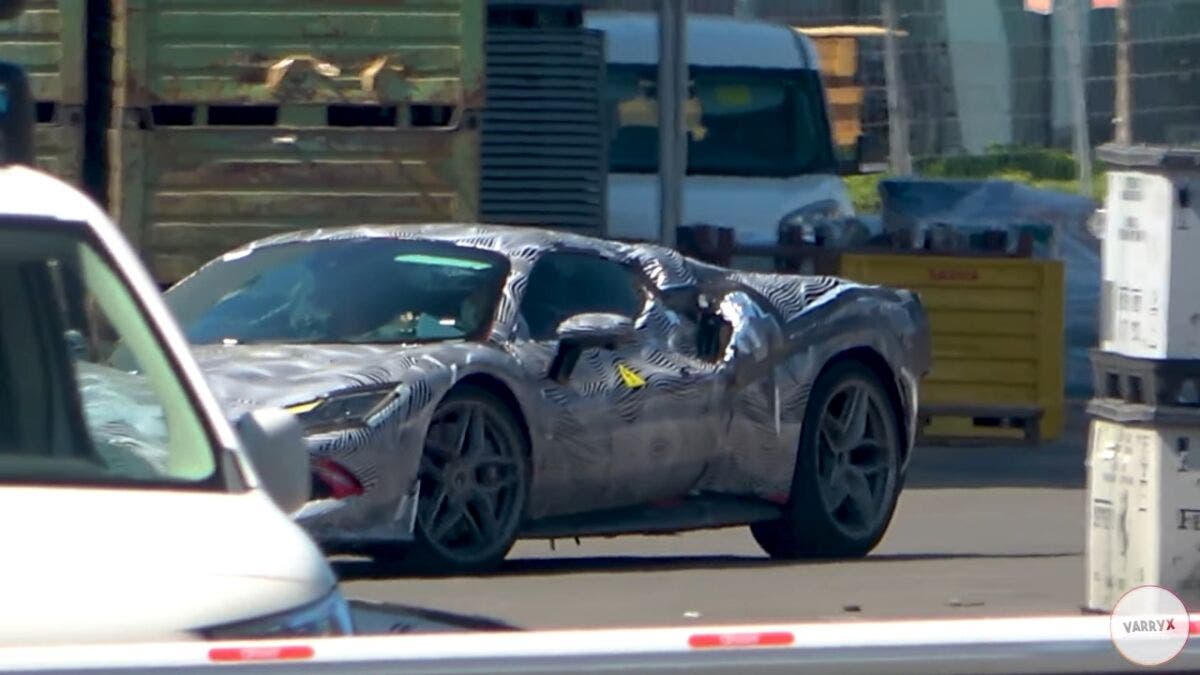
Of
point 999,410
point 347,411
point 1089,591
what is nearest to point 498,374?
point 347,411

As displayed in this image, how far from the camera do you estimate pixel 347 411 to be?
27.6 ft

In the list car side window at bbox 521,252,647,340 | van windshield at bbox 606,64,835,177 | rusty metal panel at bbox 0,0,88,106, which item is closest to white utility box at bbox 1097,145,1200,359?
car side window at bbox 521,252,647,340

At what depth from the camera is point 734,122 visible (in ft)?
60.1

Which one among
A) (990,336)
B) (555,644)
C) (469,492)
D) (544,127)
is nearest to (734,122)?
(544,127)

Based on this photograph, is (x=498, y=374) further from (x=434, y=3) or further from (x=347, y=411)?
(x=434, y=3)

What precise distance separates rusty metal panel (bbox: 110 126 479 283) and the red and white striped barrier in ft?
31.4

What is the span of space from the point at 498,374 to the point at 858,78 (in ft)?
75.4

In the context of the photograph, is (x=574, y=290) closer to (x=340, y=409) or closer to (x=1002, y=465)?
(x=340, y=409)

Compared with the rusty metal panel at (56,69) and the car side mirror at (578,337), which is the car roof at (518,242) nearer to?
the car side mirror at (578,337)

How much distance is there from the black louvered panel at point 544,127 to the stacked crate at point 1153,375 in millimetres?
8557

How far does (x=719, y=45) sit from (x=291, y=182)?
6.40 metres

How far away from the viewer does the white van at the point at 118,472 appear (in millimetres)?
3930

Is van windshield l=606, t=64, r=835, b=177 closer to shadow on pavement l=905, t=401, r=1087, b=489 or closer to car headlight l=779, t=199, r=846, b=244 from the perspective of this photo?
car headlight l=779, t=199, r=846, b=244

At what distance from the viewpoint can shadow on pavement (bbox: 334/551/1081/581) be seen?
9167 millimetres
